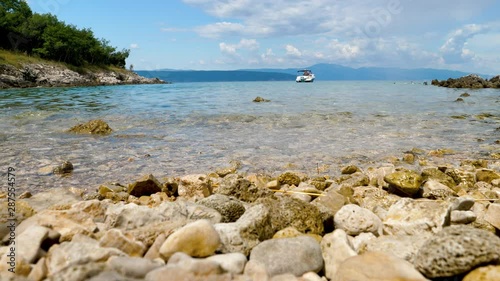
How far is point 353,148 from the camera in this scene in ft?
41.2

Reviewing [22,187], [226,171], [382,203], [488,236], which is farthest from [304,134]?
[488,236]

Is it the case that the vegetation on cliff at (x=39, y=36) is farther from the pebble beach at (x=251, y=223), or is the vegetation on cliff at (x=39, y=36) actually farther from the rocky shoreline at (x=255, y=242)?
the rocky shoreline at (x=255, y=242)

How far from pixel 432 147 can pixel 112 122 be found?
16.5 meters

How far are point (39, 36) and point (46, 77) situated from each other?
25529mm

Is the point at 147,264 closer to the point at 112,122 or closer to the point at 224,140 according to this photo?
the point at 224,140

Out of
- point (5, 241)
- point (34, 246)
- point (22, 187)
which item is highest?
point (34, 246)

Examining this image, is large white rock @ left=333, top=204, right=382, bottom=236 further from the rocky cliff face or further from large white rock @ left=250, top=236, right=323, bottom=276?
the rocky cliff face

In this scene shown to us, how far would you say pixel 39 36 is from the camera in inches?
3976

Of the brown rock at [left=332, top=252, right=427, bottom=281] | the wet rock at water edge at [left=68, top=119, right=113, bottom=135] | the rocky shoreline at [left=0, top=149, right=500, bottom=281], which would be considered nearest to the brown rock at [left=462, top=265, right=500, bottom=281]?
the rocky shoreline at [left=0, top=149, right=500, bottom=281]

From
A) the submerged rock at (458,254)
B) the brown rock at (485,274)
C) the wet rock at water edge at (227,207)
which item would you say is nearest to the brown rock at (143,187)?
the wet rock at water edge at (227,207)

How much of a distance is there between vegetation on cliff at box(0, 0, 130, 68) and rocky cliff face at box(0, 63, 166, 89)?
805cm

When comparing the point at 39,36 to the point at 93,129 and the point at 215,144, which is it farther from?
the point at 215,144

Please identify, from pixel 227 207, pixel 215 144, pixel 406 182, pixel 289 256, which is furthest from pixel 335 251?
pixel 215 144

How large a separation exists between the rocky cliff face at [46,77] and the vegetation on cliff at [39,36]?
8055 millimetres
